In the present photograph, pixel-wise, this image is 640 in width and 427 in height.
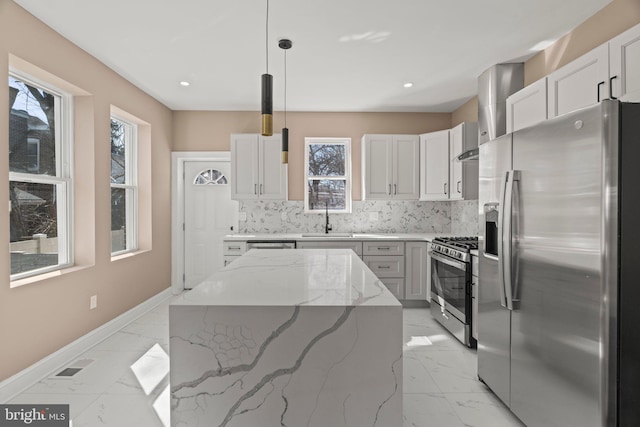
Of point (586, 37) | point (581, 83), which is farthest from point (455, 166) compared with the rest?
point (581, 83)

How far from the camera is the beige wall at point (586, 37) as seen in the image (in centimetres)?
217

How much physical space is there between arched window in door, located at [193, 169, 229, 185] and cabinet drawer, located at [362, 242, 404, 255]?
7.57ft

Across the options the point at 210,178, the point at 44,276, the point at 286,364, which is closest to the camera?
the point at 286,364

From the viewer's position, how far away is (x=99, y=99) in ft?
10.6

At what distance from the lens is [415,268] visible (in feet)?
13.7

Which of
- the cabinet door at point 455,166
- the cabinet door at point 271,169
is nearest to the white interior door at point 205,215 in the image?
the cabinet door at point 271,169

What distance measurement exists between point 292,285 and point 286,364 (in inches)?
15.4

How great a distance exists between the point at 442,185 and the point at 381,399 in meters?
3.44

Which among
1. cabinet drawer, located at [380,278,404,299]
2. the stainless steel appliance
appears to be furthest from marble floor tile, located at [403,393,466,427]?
cabinet drawer, located at [380,278,404,299]

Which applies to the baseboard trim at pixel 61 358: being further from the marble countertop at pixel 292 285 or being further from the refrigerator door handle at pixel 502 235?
the refrigerator door handle at pixel 502 235

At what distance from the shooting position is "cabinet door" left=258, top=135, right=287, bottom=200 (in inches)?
178

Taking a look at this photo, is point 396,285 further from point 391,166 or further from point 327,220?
point 391,166

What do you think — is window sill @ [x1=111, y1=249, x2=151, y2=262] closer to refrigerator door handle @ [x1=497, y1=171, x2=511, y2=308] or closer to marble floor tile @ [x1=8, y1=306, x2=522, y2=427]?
marble floor tile @ [x1=8, y1=306, x2=522, y2=427]

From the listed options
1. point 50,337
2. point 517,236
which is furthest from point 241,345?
point 50,337
